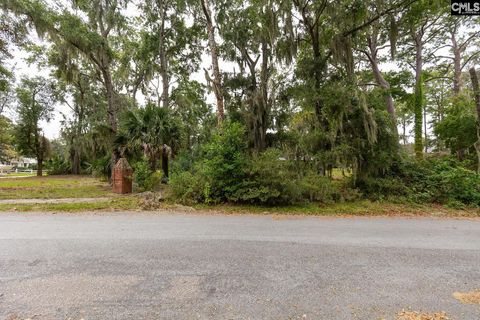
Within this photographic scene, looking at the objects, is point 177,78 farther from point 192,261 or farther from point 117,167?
point 192,261

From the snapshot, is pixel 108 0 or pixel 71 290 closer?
pixel 71 290

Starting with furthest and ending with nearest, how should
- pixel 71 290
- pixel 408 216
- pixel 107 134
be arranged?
pixel 107 134 < pixel 408 216 < pixel 71 290

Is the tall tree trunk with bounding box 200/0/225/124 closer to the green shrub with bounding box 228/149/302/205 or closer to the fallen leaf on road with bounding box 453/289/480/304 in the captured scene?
the green shrub with bounding box 228/149/302/205

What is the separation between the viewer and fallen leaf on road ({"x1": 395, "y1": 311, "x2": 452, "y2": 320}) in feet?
6.89

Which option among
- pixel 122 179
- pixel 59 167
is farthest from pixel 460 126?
pixel 59 167

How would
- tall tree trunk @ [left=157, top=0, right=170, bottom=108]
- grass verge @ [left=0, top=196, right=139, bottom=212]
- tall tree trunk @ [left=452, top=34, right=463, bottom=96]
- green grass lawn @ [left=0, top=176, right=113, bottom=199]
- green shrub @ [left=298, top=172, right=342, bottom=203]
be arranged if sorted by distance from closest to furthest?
grass verge @ [left=0, top=196, right=139, bottom=212], green shrub @ [left=298, top=172, right=342, bottom=203], green grass lawn @ [left=0, top=176, right=113, bottom=199], tall tree trunk @ [left=157, top=0, right=170, bottom=108], tall tree trunk @ [left=452, top=34, right=463, bottom=96]

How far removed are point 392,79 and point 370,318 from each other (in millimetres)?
16415

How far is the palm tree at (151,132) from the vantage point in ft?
35.9

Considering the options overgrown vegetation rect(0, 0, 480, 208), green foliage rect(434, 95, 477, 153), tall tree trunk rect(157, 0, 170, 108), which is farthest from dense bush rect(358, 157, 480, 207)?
tall tree trunk rect(157, 0, 170, 108)

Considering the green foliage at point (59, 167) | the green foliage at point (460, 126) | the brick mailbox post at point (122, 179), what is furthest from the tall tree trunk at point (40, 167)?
the green foliage at point (460, 126)

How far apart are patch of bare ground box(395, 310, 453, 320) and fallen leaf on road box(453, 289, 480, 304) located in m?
0.44

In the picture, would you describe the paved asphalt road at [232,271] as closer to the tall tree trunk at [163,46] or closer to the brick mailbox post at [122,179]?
the brick mailbox post at [122,179]

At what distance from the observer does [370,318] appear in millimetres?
2100

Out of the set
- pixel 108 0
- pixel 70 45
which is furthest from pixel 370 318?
pixel 108 0
